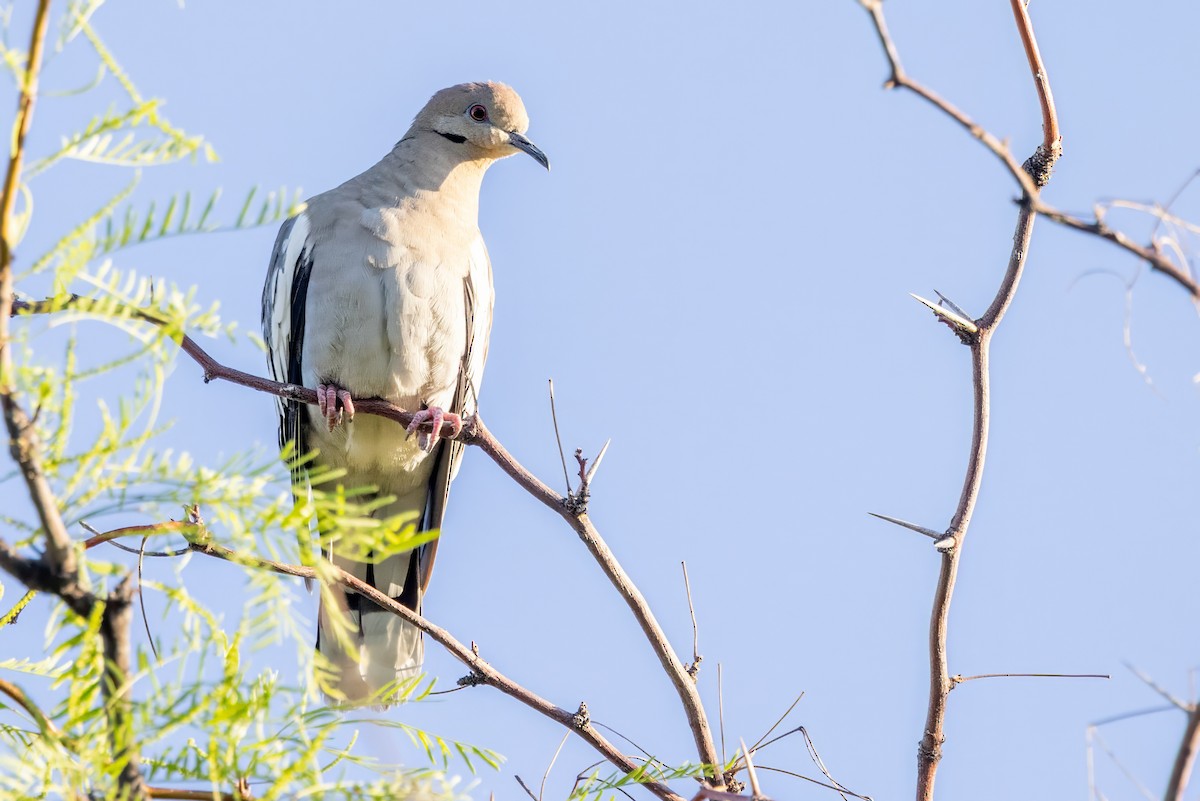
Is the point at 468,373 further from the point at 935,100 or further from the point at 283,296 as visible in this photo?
the point at 935,100

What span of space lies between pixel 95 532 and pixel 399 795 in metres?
0.71

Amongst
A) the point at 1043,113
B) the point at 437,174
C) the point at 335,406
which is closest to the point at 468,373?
the point at 335,406

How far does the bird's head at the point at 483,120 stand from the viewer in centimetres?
562

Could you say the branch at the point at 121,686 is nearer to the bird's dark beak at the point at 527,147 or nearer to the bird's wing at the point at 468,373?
the bird's wing at the point at 468,373

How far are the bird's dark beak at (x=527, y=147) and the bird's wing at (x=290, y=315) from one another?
109 centimetres

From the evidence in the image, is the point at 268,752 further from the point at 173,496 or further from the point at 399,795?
the point at 173,496

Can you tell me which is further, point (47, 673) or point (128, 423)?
point (47, 673)

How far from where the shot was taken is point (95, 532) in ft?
6.81

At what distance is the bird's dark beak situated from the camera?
566 cm

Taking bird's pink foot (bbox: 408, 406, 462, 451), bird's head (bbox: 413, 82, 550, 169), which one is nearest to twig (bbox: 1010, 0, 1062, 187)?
bird's pink foot (bbox: 408, 406, 462, 451)

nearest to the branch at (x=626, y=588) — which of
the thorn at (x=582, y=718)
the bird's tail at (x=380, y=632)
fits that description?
the thorn at (x=582, y=718)

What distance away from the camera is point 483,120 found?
18.6 feet

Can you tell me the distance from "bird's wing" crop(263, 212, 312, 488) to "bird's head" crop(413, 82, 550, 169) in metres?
0.90

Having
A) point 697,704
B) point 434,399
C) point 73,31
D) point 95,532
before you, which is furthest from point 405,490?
point 73,31
